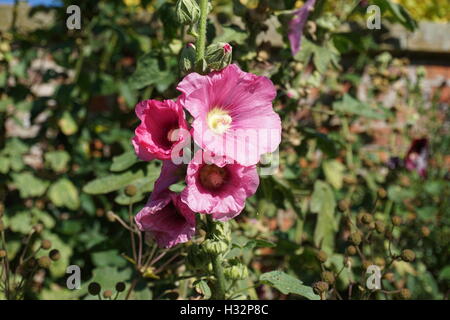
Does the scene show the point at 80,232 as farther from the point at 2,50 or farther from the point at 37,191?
the point at 2,50

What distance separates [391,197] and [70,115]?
3.66 feet

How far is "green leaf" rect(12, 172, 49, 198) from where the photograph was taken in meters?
1.79

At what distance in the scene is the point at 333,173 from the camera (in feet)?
6.14

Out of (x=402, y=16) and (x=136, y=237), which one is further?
(x=136, y=237)

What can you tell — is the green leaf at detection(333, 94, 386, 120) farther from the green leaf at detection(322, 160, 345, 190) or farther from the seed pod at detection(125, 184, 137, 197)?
the seed pod at detection(125, 184, 137, 197)

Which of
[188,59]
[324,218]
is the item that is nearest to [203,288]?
[188,59]

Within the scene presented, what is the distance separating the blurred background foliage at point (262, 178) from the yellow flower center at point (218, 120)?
0.27 m

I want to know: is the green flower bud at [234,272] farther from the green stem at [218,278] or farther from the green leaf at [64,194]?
the green leaf at [64,194]

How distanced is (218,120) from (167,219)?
0.19m

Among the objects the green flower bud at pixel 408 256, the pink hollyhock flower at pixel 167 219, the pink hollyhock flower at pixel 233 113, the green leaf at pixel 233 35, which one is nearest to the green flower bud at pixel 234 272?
the pink hollyhock flower at pixel 167 219
